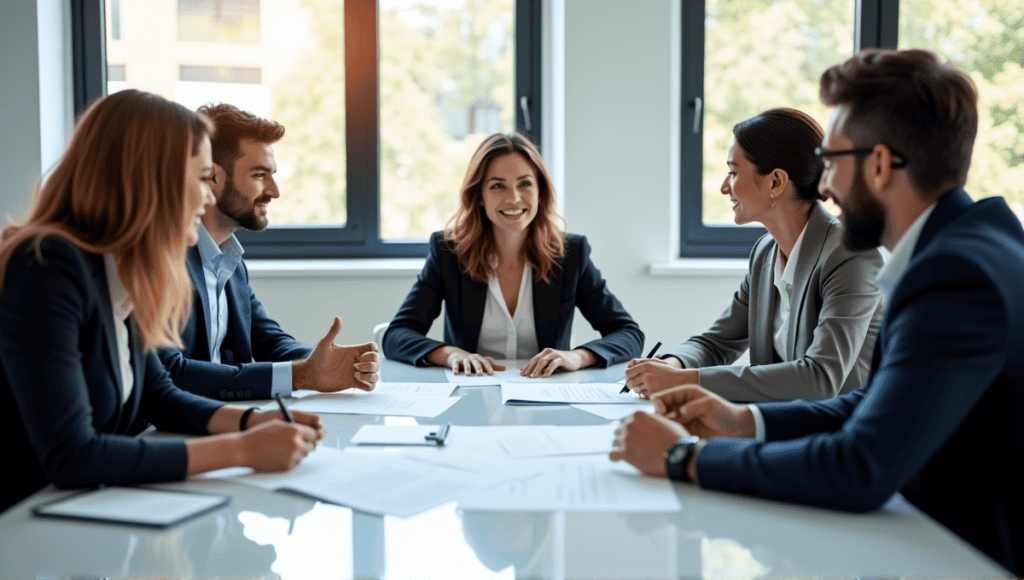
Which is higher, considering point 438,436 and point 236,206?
point 236,206

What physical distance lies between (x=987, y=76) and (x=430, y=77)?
2.62 metres

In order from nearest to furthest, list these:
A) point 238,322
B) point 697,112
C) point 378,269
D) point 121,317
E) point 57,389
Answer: point 57,389, point 121,317, point 238,322, point 378,269, point 697,112

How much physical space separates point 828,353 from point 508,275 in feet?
3.94

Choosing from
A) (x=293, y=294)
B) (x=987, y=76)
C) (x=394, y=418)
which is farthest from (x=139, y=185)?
(x=987, y=76)

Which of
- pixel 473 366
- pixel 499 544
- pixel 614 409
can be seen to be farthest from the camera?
pixel 473 366

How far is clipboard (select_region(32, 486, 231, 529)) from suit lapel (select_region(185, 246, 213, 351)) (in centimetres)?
102

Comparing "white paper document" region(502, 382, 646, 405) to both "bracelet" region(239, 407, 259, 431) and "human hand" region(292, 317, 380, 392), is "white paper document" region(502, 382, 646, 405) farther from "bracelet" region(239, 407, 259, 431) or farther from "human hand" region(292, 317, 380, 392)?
"bracelet" region(239, 407, 259, 431)

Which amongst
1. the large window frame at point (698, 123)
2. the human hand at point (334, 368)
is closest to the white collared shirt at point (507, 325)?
the human hand at point (334, 368)

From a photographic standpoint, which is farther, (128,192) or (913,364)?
(128,192)

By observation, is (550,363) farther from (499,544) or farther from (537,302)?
(499,544)

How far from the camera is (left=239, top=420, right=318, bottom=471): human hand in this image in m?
1.23

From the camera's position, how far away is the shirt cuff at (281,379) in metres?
1.87

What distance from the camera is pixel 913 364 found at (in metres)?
1.04

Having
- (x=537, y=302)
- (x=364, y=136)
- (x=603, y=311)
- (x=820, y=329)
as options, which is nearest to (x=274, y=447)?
(x=820, y=329)
